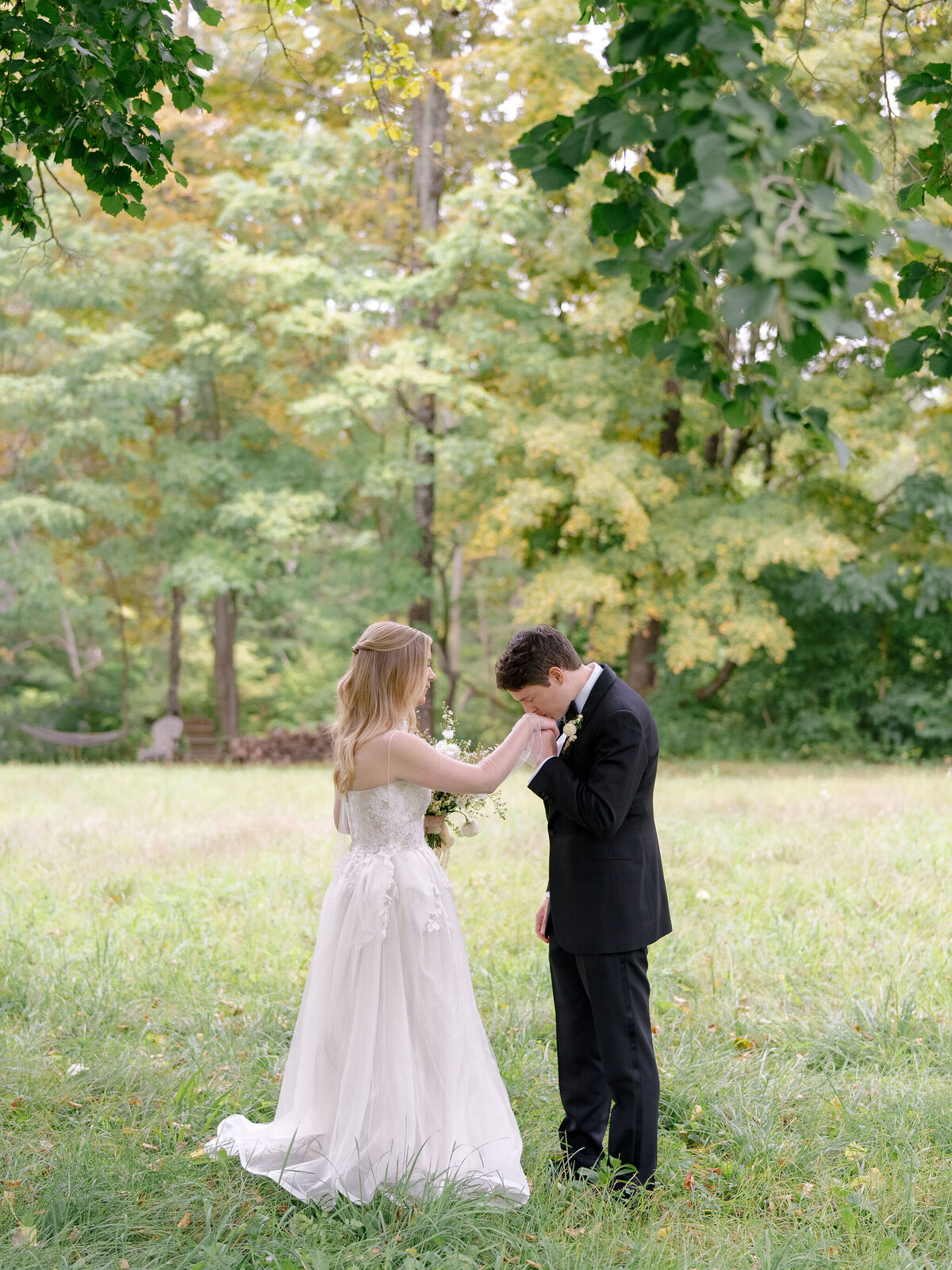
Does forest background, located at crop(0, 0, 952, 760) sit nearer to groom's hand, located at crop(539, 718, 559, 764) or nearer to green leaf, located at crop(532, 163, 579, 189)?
groom's hand, located at crop(539, 718, 559, 764)

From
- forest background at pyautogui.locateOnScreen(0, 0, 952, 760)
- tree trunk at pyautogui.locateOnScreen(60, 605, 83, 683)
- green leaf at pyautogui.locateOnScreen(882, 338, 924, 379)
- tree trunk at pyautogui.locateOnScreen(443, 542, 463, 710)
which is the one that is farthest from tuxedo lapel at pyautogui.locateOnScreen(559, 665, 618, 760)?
tree trunk at pyautogui.locateOnScreen(60, 605, 83, 683)

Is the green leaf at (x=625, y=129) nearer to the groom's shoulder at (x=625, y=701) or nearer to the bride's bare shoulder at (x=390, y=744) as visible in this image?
the groom's shoulder at (x=625, y=701)

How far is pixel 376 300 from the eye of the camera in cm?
1591

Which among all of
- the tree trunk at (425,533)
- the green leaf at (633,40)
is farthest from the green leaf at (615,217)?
the tree trunk at (425,533)

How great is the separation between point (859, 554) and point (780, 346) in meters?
15.4

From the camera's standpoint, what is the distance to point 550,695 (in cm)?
358


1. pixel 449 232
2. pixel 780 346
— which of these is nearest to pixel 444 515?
pixel 449 232

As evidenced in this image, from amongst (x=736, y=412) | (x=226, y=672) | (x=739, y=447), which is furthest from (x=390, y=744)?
(x=226, y=672)

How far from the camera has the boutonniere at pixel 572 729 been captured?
3582 mm

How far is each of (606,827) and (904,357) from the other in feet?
5.64

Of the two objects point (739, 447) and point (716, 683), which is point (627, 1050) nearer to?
point (739, 447)

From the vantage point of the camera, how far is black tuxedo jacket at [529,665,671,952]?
11.4ft

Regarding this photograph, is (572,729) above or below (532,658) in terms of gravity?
below

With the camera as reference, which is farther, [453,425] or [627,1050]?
[453,425]
